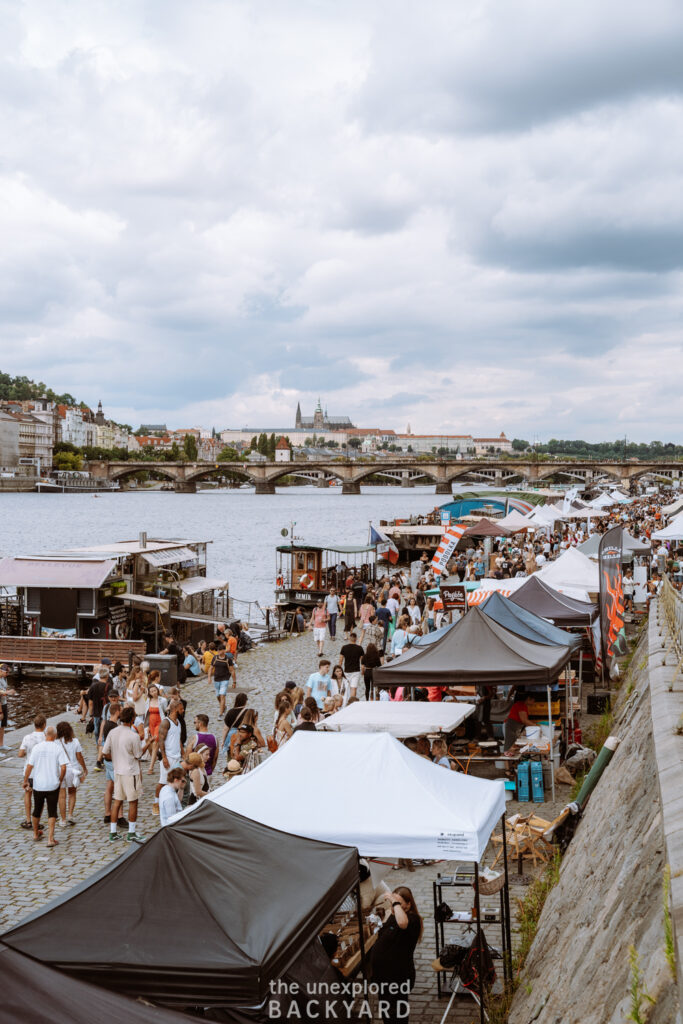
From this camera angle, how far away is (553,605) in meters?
16.4

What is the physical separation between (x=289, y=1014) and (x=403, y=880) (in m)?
3.97

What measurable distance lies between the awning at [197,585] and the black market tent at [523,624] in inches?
559

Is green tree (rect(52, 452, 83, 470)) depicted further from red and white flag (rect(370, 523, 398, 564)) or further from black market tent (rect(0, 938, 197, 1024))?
black market tent (rect(0, 938, 197, 1024))

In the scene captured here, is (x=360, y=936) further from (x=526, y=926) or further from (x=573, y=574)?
(x=573, y=574)

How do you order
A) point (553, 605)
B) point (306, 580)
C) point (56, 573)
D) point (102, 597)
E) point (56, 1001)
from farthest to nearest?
point (306, 580)
point (102, 597)
point (56, 573)
point (553, 605)
point (56, 1001)

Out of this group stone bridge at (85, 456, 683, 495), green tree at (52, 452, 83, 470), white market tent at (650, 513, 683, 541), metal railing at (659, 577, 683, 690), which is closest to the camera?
metal railing at (659, 577, 683, 690)

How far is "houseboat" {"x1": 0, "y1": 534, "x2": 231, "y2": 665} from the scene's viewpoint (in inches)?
917

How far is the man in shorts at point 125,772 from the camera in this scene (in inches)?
405

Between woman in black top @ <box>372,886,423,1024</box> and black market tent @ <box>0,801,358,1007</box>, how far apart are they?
0.89m

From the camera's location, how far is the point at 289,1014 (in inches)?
216

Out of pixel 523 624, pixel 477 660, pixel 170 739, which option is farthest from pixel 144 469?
pixel 477 660

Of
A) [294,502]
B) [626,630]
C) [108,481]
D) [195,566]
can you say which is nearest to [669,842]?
[626,630]

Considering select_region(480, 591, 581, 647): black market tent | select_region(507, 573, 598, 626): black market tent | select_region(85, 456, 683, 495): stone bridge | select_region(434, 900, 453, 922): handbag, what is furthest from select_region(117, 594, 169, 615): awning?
select_region(85, 456, 683, 495): stone bridge

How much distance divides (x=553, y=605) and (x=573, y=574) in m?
3.26
